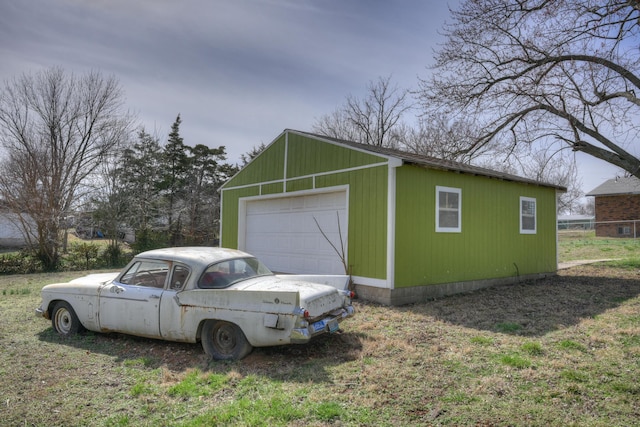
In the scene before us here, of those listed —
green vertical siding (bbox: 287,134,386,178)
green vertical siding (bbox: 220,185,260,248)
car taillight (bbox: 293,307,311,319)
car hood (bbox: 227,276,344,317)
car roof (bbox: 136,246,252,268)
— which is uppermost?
green vertical siding (bbox: 287,134,386,178)

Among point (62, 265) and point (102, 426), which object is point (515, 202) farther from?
A: point (62, 265)

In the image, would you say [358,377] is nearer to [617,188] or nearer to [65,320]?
[65,320]

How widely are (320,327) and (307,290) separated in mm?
505

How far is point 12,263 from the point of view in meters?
14.9

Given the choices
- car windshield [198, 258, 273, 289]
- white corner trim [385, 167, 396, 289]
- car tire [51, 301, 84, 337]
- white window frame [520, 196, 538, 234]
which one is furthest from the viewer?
white window frame [520, 196, 538, 234]

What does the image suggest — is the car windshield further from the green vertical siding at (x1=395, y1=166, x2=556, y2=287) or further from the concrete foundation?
the green vertical siding at (x1=395, y1=166, x2=556, y2=287)

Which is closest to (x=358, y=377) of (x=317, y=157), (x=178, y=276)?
→ (x=178, y=276)

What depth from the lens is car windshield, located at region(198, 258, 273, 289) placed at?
5.17m

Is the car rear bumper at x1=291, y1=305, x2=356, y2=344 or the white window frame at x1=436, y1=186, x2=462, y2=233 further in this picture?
the white window frame at x1=436, y1=186, x2=462, y2=233

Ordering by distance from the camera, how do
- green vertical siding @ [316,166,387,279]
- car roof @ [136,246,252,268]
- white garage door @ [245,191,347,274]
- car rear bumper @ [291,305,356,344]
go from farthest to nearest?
1. white garage door @ [245,191,347,274]
2. green vertical siding @ [316,166,387,279]
3. car roof @ [136,246,252,268]
4. car rear bumper @ [291,305,356,344]

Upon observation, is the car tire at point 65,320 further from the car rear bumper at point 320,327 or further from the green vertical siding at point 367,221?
the green vertical siding at point 367,221

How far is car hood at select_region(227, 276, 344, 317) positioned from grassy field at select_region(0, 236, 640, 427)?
0.58m

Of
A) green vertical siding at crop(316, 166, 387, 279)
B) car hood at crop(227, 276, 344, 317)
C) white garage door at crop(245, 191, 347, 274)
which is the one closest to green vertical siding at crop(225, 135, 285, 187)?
white garage door at crop(245, 191, 347, 274)

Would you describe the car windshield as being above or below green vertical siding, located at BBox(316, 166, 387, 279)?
below
